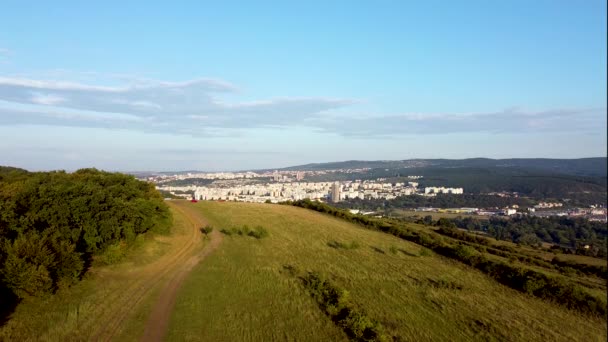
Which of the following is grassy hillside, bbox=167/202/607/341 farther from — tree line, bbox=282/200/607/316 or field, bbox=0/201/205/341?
field, bbox=0/201/205/341

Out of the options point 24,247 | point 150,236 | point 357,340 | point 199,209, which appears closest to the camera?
point 357,340

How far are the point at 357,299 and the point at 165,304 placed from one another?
1166cm

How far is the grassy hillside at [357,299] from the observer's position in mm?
18766

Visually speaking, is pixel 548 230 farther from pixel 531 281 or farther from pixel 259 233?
pixel 259 233

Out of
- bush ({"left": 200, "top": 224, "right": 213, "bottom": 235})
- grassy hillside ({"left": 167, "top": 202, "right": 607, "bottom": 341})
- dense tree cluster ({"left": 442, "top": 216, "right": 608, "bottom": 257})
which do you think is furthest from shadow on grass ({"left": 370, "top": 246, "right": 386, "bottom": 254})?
dense tree cluster ({"left": 442, "top": 216, "right": 608, "bottom": 257})

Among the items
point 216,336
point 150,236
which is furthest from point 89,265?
point 216,336

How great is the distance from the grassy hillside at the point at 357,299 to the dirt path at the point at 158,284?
77cm

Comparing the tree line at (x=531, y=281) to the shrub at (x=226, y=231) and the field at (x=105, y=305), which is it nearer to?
the shrub at (x=226, y=231)

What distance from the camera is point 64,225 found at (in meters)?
26.9

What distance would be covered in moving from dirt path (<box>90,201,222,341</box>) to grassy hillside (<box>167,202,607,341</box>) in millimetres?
769

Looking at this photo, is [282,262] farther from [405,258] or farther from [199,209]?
[199,209]

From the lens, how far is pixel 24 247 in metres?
19.8

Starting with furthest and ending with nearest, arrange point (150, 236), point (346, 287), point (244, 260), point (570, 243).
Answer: point (570, 243)
point (150, 236)
point (244, 260)
point (346, 287)

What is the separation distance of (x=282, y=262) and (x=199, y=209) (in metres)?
26.0
